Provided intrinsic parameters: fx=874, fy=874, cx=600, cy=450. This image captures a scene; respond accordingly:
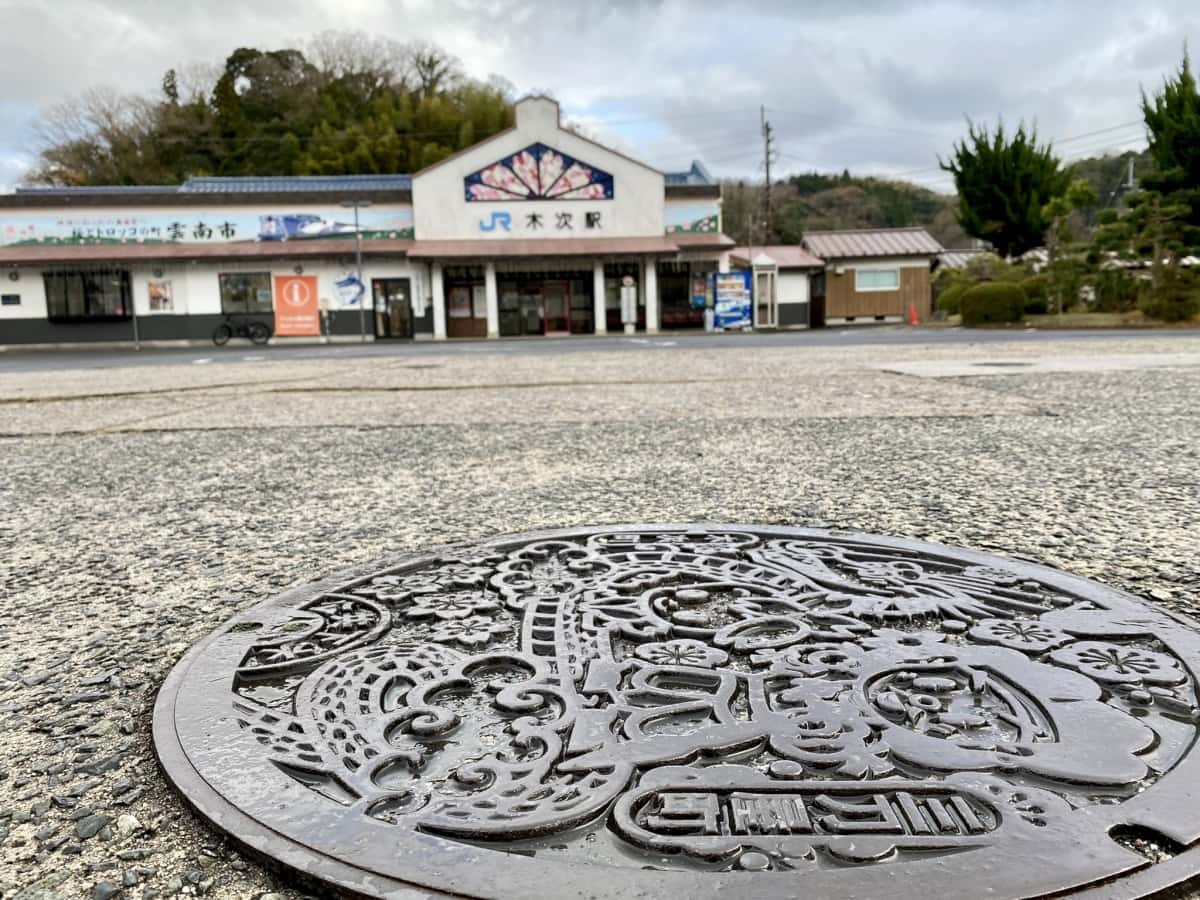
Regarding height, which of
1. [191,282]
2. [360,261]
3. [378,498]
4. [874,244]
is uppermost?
[874,244]

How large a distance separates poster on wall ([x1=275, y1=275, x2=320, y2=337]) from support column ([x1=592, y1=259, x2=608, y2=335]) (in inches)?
322

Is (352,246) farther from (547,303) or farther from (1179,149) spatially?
(1179,149)

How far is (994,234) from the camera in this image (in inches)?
1297

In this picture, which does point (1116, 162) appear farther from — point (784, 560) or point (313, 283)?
point (784, 560)

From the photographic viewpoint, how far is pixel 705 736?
1.19 meters

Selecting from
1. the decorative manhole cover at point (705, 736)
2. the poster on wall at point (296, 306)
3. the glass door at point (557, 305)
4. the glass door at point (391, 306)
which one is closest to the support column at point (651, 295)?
the glass door at point (557, 305)

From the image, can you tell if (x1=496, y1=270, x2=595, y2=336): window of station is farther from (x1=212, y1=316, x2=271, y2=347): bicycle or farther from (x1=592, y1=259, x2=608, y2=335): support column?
(x1=212, y1=316, x2=271, y2=347): bicycle

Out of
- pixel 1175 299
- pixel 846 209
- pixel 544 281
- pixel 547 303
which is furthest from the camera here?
pixel 846 209

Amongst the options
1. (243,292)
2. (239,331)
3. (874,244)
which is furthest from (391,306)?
(874,244)

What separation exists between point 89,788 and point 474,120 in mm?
39198

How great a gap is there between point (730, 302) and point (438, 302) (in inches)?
347

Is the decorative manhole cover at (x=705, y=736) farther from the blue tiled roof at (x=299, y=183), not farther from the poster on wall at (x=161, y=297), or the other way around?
the blue tiled roof at (x=299, y=183)

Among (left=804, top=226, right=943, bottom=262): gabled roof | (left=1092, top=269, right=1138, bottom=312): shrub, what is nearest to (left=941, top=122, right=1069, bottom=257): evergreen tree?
(left=804, top=226, right=943, bottom=262): gabled roof

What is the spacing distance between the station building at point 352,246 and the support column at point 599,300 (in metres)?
0.04
